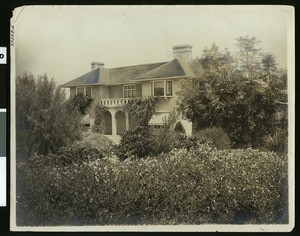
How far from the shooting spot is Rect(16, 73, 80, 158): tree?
3.71 metres

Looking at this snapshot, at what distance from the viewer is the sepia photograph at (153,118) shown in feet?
12.1

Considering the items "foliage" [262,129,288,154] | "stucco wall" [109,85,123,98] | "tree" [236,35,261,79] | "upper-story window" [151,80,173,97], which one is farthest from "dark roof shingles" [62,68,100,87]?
"foliage" [262,129,288,154]

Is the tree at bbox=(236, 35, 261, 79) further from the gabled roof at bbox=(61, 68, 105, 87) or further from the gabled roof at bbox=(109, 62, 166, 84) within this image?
the gabled roof at bbox=(61, 68, 105, 87)

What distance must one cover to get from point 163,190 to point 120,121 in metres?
0.48

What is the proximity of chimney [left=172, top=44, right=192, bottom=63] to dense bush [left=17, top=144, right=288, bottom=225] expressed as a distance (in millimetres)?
532

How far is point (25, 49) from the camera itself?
3.70 meters

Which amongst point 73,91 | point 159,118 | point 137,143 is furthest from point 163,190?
point 73,91

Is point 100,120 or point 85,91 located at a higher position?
point 85,91

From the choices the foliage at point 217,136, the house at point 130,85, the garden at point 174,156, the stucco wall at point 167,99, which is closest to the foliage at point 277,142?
the garden at point 174,156

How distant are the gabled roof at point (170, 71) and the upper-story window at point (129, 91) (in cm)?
6

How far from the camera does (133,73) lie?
12.1 feet

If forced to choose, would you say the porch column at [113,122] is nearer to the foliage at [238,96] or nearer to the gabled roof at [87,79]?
the gabled roof at [87,79]

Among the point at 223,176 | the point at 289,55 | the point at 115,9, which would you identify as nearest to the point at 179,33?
the point at 115,9

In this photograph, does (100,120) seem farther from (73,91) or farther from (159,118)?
(159,118)
